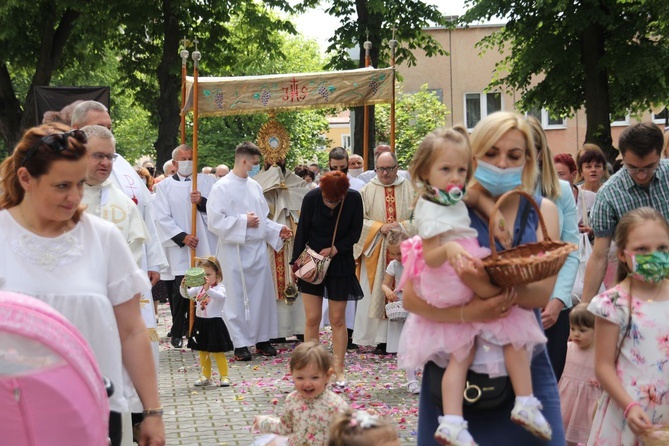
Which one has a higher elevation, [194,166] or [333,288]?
[194,166]

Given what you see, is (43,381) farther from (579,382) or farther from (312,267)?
(312,267)

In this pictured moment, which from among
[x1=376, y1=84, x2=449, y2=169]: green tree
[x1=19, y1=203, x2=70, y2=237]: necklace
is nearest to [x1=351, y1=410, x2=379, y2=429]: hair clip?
[x1=19, y1=203, x2=70, y2=237]: necklace

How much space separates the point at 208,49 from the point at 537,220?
24695 mm

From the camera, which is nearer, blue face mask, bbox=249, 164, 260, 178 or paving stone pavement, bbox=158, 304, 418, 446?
paving stone pavement, bbox=158, 304, 418, 446

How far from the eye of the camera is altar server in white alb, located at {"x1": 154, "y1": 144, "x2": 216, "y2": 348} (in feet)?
46.7

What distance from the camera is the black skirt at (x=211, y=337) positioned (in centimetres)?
1099

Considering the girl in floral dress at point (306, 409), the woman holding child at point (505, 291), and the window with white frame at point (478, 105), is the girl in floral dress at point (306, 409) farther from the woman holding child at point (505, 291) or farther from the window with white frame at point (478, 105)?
the window with white frame at point (478, 105)

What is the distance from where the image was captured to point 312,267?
10.8 metres

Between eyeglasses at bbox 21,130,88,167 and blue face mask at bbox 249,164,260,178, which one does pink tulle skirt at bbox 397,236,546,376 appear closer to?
eyeglasses at bbox 21,130,88,167

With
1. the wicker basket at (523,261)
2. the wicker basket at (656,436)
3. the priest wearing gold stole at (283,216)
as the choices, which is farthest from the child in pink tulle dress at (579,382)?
the priest wearing gold stole at (283,216)

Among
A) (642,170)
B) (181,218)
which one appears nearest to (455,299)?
(642,170)

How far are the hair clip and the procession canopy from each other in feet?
30.6

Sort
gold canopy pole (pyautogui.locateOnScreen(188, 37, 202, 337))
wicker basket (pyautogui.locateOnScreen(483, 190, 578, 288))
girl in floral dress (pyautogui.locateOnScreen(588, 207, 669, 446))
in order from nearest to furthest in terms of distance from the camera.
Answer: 1. wicker basket (pyautogui.locateOnScreen(483, 190, 578, 288))
2. girl in floral dress (pyautogui.locateOnScreen(588, 207, 669, 446))
3. gold canopy pole (pyautogui.locateOnScreen(188, 37, 202, 337))

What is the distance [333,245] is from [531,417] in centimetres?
721
